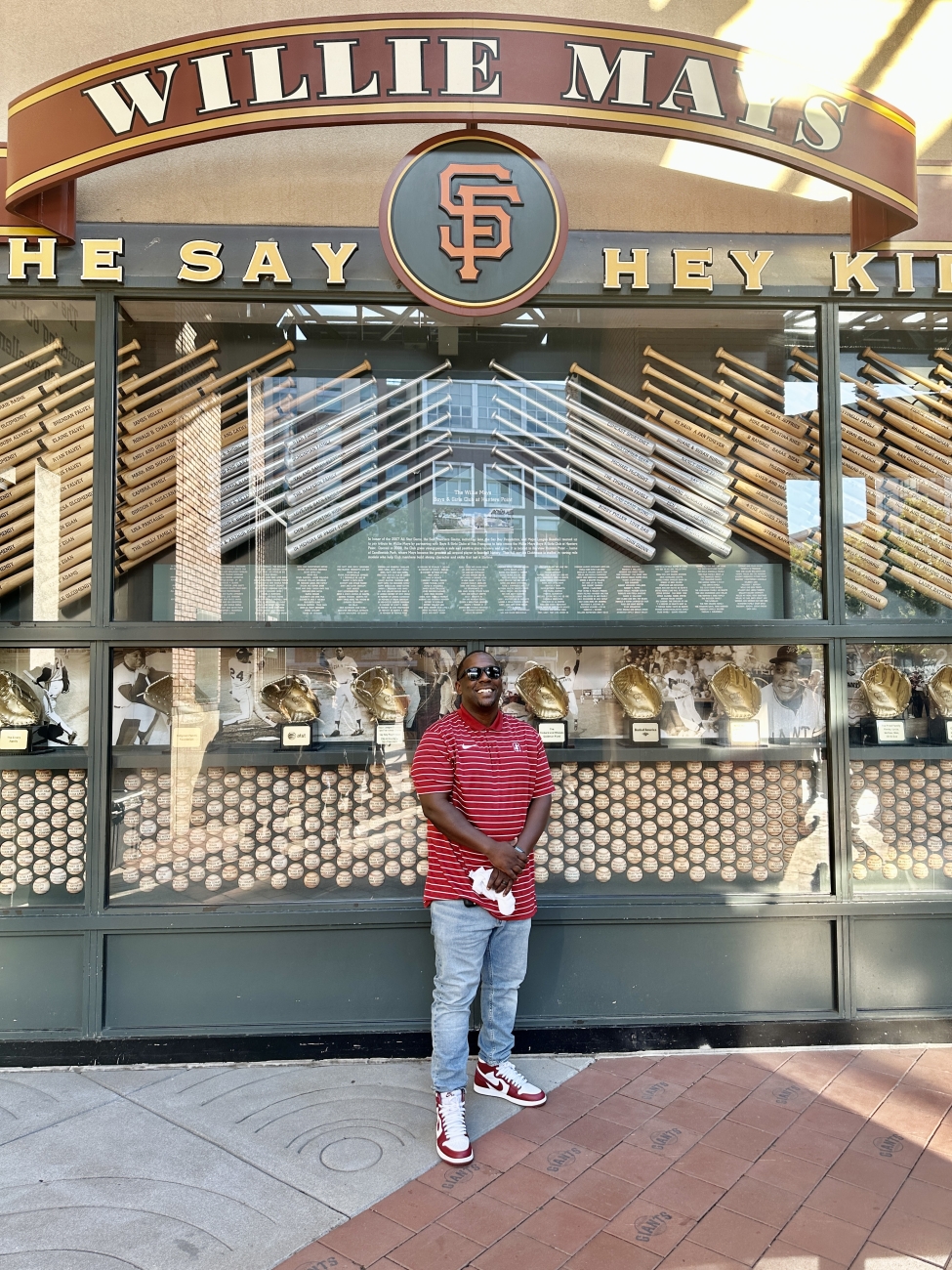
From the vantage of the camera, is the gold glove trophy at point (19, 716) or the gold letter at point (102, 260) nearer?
the gold letter at point (102, 260)

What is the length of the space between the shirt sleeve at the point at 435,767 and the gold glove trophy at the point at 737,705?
1664 millimetres

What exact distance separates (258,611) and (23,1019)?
202 cm

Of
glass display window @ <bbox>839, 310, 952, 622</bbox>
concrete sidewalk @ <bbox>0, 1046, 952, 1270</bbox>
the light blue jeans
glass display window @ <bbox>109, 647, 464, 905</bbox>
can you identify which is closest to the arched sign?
glass display window @ <bbox>839, 310, 952, 622</bbox>

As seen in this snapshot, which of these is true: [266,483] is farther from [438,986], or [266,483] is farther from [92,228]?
[438,986]

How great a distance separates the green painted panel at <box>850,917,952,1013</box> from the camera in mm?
3613

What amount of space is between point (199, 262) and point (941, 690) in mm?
4060

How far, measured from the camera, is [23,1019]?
341cm

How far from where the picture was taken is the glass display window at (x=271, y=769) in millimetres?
3648

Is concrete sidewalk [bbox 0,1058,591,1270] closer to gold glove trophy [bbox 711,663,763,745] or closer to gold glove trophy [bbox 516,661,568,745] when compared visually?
gold glove trophy [bbox 516,661,568,745]

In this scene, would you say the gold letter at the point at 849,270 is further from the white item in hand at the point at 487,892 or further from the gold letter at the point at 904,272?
the white item in hand at the point at 487,892

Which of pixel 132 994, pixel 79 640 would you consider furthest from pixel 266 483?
pixel 132 994

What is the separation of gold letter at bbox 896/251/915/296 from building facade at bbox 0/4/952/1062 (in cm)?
3

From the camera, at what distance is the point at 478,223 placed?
3.35 meters

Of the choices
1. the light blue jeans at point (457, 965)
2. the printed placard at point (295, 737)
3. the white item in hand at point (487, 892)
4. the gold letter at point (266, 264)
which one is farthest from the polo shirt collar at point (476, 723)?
the gold letter at point (266, 264)
